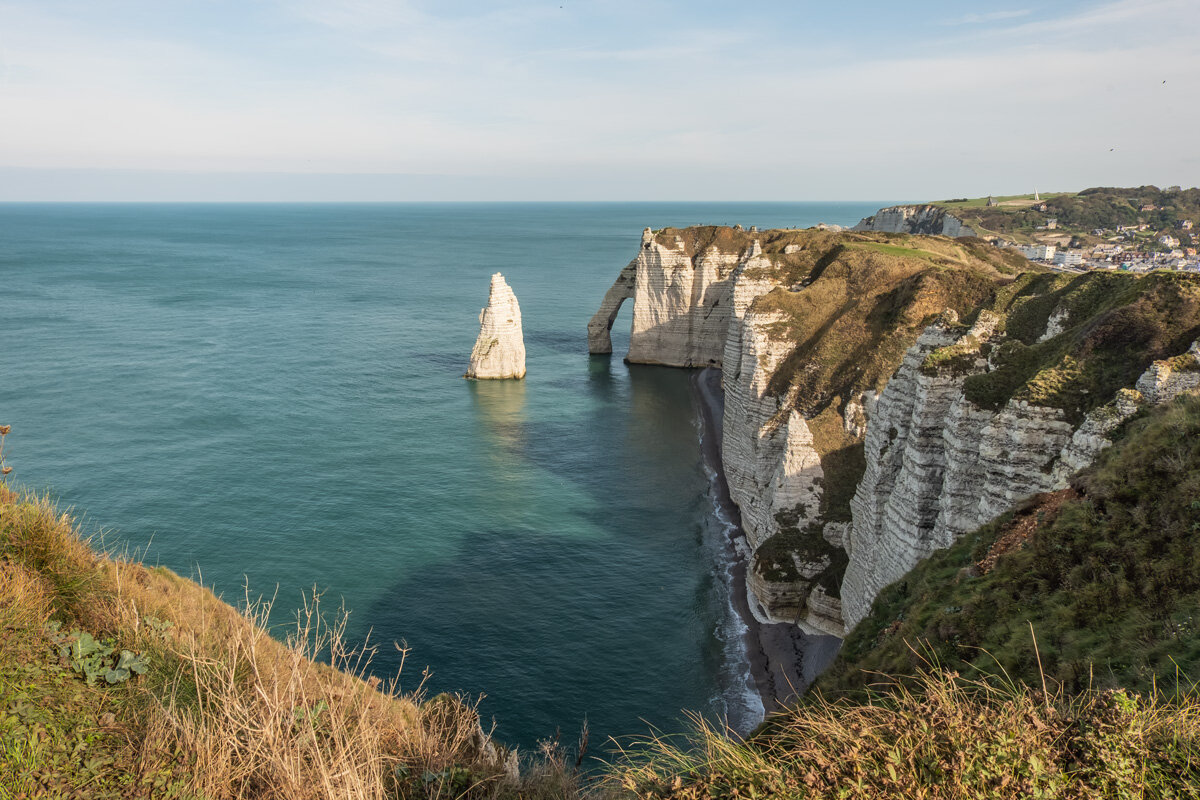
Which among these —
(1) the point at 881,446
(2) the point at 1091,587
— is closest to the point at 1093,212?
(1) the point at 881,446

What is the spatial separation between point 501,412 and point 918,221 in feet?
363

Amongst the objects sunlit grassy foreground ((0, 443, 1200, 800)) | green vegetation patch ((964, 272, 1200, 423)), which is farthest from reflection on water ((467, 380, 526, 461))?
sunlit grassy foreground ((0, 443, 1200, 800))

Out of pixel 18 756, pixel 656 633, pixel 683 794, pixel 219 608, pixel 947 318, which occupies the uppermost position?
pixel 947 318

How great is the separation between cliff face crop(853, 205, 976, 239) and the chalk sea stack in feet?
272

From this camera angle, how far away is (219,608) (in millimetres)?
14883

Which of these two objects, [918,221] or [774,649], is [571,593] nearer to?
[774,649]

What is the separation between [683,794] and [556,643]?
2356 cm

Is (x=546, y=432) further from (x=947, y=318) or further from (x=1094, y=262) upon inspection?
(x=1094, y=262)

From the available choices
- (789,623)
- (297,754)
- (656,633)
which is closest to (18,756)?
(297,754)

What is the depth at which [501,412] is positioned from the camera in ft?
207

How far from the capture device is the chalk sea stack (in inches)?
2835

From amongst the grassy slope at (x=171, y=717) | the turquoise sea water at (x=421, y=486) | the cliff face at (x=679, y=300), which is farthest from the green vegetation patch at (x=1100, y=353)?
the cliff face at (x=679, y=300)

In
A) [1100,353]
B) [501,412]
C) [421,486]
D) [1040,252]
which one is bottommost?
[421,486]

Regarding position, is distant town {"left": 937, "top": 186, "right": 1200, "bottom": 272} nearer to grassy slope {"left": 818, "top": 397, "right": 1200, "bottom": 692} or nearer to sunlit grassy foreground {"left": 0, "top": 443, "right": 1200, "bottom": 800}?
grassy slope {"left": 818, "top": 397, "right": 1200, "bottom": 692}
